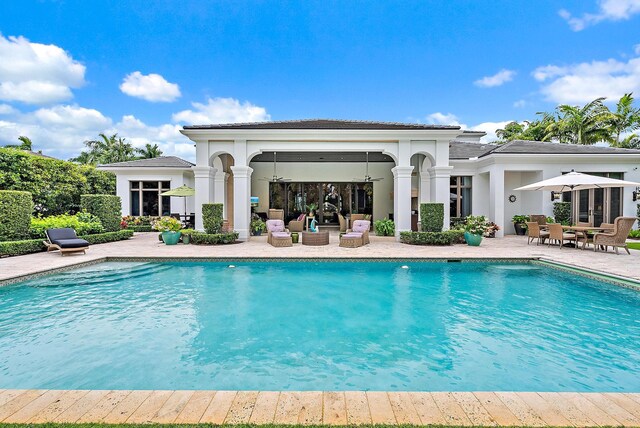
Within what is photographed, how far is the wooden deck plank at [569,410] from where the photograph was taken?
211 centimetres

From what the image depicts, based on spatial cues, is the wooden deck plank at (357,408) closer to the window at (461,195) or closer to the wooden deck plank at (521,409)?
the wooden deck plank at (521,409)

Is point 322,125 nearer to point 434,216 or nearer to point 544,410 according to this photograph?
point 434,216

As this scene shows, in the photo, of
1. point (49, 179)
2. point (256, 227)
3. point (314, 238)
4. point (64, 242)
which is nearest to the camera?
point (64, 242)

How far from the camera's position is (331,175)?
62.1 feet

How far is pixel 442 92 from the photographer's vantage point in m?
22.9

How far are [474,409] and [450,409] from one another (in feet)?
0.57

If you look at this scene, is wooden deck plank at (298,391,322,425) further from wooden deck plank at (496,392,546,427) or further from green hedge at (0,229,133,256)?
green hedge at (0,229,133,256)

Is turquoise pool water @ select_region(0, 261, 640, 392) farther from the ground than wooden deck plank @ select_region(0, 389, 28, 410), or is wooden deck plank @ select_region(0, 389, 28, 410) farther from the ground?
wooden deck plank @ select_region(0, 389, 28, 410)

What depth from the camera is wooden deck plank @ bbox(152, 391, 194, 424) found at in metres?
2.16

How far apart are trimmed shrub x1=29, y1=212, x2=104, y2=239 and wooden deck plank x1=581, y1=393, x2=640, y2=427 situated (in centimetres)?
1407

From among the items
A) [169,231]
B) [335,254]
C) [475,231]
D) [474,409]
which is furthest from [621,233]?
[169,231]

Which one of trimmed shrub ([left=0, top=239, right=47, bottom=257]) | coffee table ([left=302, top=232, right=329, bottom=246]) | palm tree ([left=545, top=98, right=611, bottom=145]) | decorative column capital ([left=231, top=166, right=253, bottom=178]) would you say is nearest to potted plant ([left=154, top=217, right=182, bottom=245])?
decorative column capital ([left=231, top=166, right=253, bottom=178])

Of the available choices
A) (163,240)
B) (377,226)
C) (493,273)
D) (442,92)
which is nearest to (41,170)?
(163,240)

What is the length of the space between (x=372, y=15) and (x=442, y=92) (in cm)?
877
